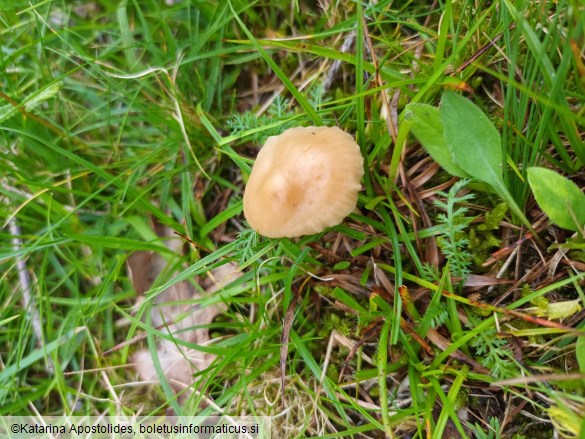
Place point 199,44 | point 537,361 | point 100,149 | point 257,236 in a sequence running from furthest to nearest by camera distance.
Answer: point 100,149 < point 199,44 < point 257,236 < point 537,361

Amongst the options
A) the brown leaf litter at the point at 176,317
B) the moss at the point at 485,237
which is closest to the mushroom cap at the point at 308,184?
the moss at the point at 485,237

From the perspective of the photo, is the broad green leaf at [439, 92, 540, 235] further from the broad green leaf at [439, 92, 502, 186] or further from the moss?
the moss

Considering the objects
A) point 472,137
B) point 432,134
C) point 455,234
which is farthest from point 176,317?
point 472,137

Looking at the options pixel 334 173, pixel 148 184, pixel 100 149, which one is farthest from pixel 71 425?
pixel 334 173

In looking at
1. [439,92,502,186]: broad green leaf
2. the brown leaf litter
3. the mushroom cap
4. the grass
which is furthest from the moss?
the brown leaf litter

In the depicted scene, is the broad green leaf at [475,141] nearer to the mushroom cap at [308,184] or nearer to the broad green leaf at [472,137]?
the broad green leaf at [472,137]

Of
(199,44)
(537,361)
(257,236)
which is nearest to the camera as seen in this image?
(537,361)

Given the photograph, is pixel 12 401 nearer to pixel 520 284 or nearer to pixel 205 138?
pixel 205 138
